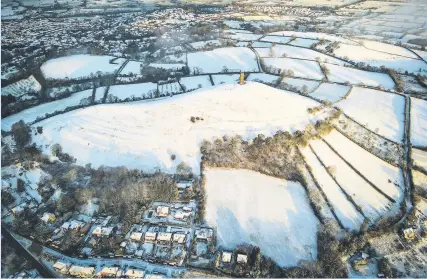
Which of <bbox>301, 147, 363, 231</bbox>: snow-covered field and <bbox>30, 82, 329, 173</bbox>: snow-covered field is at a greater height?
<bbox>30, 82, 329, 173</bbox>: snow-covered field

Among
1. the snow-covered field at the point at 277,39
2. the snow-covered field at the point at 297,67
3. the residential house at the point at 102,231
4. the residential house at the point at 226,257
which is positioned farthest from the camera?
the snow-covered field at the point at 277,39

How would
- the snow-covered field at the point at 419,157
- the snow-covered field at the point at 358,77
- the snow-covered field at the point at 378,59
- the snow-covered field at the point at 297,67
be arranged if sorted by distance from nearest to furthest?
the snow-covered field at the point at 419,157, the snow-covered field at the point at 358,77, the snow-covered field at the point at 297,67, the snow-covered field at the point at 378,59

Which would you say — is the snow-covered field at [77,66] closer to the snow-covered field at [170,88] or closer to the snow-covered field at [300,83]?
the snow-covered field at [170,88]

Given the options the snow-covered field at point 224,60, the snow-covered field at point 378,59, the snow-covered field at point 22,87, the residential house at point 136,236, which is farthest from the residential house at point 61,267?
the snow-covered field at point 378,59

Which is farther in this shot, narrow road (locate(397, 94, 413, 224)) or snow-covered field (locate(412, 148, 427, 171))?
snow-covered field (locate(412, 148, 427, 171))

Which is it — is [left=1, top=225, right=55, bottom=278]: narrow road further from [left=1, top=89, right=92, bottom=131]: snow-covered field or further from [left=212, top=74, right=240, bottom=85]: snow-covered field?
[left=212, top=74, right=240, bottom=85]: snow-covered field

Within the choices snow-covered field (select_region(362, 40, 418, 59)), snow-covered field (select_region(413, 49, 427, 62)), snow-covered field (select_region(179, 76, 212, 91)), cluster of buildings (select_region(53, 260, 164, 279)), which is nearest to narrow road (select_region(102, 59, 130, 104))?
snow-covered field (select_region(179, 76, 212, 91))

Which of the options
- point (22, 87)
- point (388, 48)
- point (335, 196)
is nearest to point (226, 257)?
point (335, 196)
